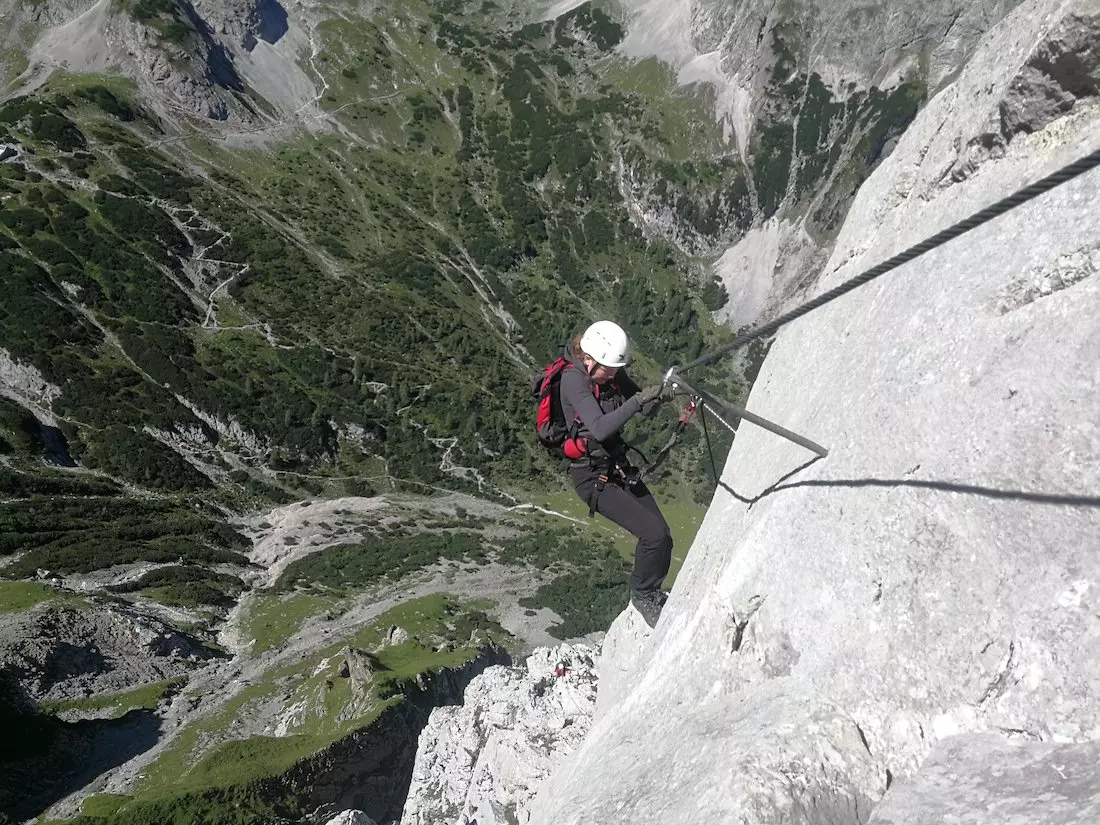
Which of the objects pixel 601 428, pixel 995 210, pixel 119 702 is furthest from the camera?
pixel 119 702

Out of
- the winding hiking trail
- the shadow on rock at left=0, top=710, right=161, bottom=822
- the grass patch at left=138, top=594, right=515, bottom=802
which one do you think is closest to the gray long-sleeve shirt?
the grass patch at left=138, top=594, right=515, bottom=802

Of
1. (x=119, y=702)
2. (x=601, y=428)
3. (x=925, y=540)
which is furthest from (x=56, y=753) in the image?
(x=925, y=540)

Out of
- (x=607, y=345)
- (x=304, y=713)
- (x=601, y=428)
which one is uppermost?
(x=607, y=345)

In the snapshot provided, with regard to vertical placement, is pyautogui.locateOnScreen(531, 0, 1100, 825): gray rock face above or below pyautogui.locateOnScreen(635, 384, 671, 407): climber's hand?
below

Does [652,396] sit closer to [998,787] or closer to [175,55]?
[998,787]

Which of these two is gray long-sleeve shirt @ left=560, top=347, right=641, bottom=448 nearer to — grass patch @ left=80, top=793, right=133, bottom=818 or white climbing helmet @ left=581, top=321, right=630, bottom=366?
white climbing helmet @ left=581, top=321, right=630, bottom=366

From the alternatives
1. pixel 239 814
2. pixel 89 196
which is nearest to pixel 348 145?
pixel 89 196
